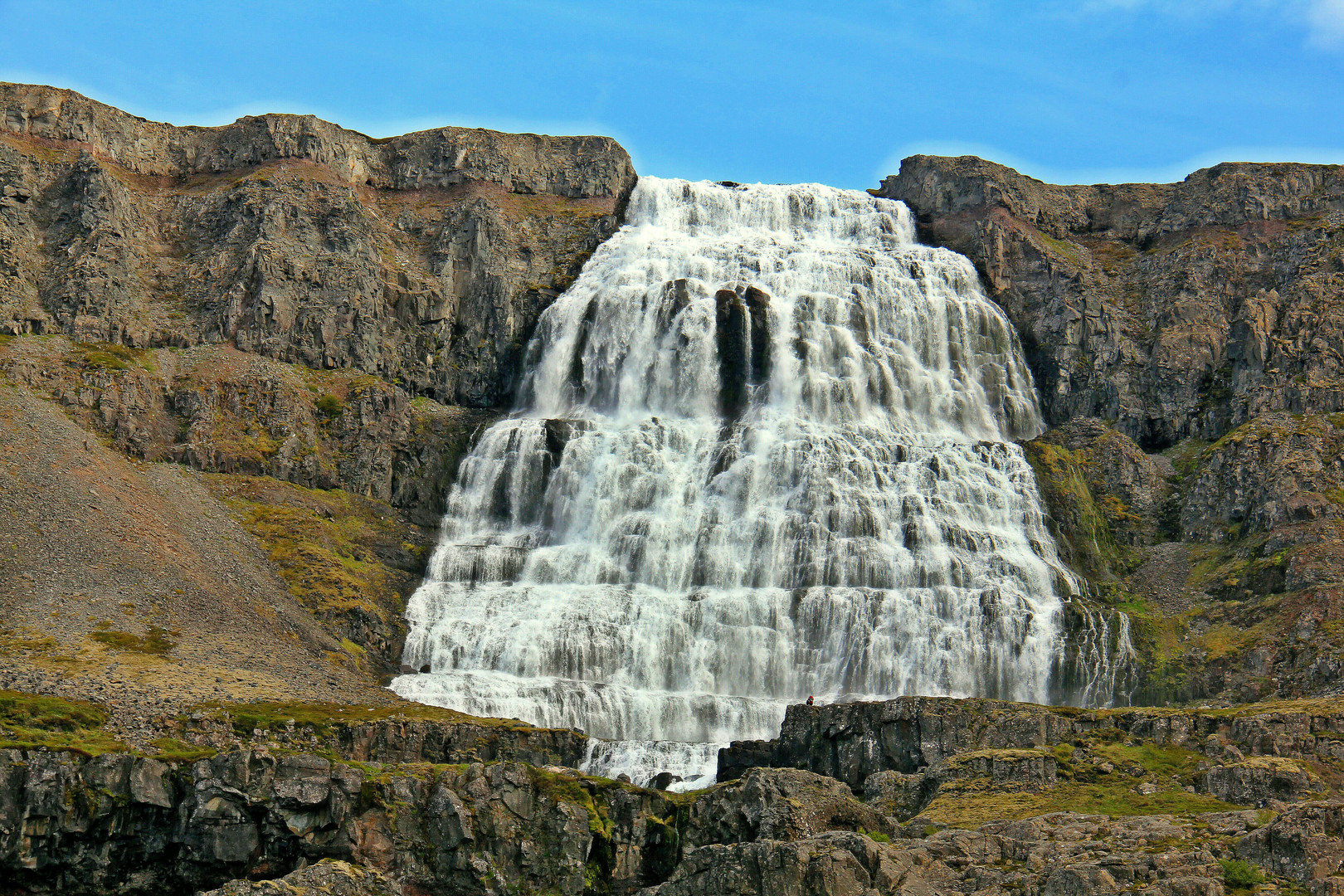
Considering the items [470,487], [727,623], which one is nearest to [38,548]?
[470,487]

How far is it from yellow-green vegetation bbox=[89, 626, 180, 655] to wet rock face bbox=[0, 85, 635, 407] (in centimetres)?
4249

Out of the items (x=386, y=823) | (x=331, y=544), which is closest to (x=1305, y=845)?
(x=386, y=823)

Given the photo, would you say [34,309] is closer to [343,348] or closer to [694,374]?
[343,348]

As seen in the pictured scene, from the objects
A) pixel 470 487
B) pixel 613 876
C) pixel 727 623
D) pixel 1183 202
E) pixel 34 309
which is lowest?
pixel 613 876

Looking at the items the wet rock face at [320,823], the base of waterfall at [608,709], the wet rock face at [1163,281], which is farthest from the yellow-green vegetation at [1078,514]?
the wet rock face at [320,823]

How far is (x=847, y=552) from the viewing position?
9844cm

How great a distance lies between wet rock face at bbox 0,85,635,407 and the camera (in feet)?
397

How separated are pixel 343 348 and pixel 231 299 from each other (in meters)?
10.3

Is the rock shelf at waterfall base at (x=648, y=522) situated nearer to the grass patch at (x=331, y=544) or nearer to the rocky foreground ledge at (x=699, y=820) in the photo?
the rocky foreground ledge at (x=699, y=820)

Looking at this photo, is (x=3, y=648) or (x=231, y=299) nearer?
(x=3, y=648)

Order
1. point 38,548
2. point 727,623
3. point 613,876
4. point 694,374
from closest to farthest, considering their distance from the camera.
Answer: point 613,876
point 38,548
point 727,623
point 694,374

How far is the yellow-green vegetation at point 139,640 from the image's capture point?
79.6 m

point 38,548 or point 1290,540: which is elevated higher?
point 1290,540

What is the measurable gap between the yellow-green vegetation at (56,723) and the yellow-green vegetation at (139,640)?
32.9ft
